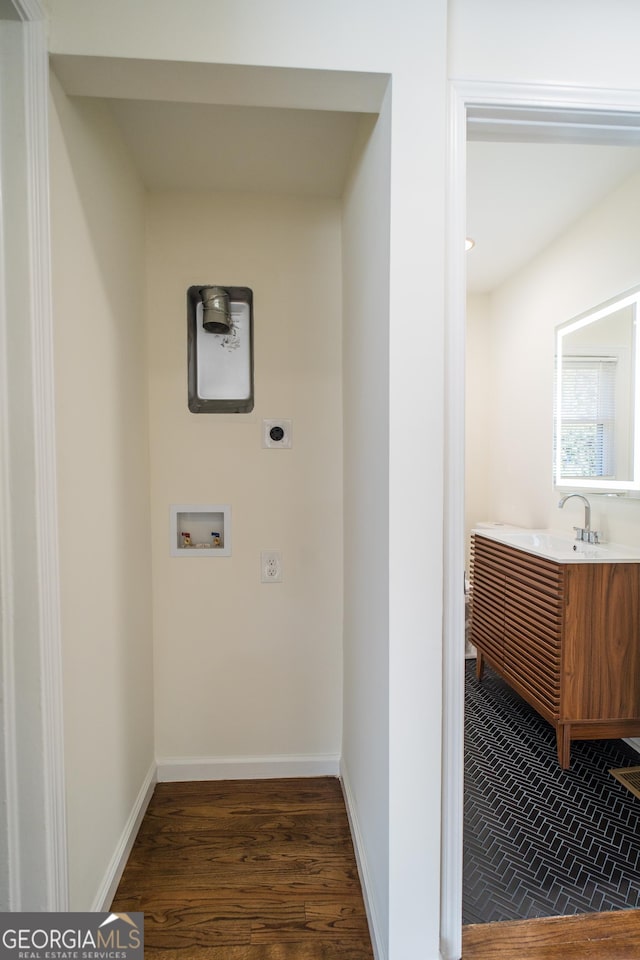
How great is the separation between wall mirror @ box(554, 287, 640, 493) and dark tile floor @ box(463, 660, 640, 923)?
1.33 metres

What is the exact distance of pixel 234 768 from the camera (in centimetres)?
189

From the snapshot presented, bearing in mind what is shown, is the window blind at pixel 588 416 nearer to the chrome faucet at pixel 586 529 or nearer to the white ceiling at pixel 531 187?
the chrome faucet at pixel 586 529

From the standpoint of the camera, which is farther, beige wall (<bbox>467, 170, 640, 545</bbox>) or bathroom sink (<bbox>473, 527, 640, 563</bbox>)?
beige wall (<bbox>467, 170, 640, 545</bbox>)

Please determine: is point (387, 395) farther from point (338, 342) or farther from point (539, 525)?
point (539, 525)

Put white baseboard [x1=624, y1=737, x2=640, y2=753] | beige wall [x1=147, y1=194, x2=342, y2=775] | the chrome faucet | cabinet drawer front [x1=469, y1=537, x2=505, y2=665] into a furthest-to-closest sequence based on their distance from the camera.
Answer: cabinet drawer front [x1=469, y1=537, x2=505, y2=665] < the chrome faucet < white baseboard [x1=624, y1=737, x2=640, y2=753] < beige wall [x1=147, y1=194, x2=342, y2=775]

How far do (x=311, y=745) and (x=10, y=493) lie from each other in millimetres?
1596

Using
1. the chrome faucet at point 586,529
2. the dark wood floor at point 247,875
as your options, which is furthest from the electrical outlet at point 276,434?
the chrome faucet at point 586,529

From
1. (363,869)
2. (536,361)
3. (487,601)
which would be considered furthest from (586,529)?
(363,869)

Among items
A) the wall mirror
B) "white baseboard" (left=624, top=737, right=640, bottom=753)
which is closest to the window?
the wall mirror

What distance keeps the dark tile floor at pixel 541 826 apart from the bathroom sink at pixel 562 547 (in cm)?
94

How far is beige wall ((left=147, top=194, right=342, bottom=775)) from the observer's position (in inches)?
72.9

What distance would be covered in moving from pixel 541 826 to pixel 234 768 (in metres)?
1.22

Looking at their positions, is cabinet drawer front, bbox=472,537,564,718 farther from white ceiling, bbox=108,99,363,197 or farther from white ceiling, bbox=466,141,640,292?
white ceiling, bbox=108,99,363,197

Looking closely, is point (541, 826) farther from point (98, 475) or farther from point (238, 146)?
point (238, 146)
